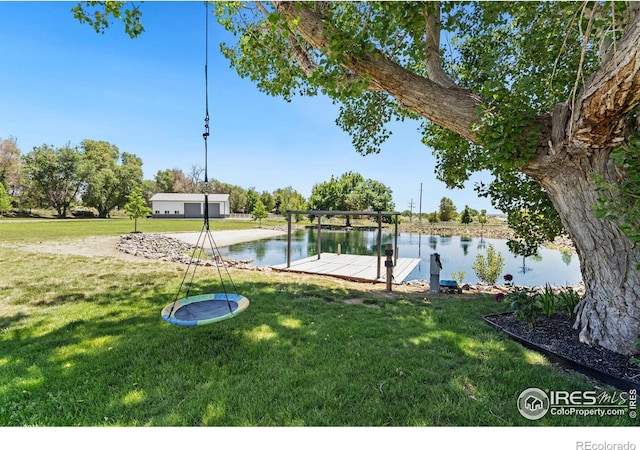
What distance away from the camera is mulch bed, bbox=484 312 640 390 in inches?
85.8

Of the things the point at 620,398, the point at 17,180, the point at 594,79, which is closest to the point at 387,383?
the point at 620,398

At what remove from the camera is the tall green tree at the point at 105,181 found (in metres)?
31.7

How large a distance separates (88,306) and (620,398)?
566 centimetres

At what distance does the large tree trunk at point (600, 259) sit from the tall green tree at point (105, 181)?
36.1 m

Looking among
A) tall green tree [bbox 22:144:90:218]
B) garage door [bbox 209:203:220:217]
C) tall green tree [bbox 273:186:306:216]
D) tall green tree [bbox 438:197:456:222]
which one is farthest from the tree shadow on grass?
tall green tree [bbox 22:144:90:218]

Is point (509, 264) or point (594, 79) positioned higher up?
point (594, 79)

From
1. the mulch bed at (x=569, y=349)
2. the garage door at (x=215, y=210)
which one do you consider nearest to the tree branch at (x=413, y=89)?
the mulch bed at (x=569, y=349)

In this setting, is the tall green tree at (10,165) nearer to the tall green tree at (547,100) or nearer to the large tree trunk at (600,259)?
Answer: the tall green tree at (547,100)

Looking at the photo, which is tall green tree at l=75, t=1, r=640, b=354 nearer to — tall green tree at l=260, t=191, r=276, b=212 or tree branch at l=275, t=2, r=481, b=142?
tree branch at l=275, t=2, r=481, b=142

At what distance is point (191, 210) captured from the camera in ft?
123

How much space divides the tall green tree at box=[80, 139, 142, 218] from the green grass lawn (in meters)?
33.2

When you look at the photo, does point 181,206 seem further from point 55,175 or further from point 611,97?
point 611,97

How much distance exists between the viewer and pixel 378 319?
3.63 m
